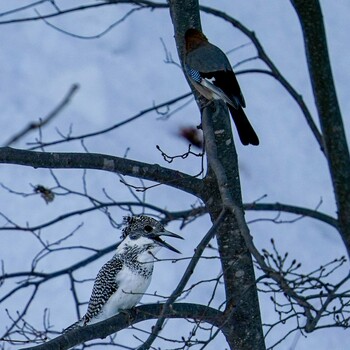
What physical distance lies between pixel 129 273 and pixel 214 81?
89cm

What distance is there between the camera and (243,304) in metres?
3.37

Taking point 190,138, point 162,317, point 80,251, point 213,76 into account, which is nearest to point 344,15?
point 190,138

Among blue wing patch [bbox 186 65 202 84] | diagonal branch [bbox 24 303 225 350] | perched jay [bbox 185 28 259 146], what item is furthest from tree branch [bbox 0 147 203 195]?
blue wing patch [bbox 186 65 202 84]

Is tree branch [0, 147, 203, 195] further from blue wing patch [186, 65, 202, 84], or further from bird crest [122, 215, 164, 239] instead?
blue wing patch [186, 65, 202, 84]

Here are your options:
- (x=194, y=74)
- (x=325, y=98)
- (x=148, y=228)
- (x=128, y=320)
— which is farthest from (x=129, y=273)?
(x=325, y=98)

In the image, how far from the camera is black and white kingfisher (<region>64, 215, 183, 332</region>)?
12.4ft

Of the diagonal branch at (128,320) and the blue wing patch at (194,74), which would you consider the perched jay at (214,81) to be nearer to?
the blue wing patch at (194,74)

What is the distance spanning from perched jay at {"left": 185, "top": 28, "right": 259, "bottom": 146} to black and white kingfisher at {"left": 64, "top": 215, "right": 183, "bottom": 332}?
1.82 ft

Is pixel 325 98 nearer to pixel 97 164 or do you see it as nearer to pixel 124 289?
pixel 97 164

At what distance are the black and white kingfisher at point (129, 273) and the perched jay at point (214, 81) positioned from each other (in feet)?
1.82

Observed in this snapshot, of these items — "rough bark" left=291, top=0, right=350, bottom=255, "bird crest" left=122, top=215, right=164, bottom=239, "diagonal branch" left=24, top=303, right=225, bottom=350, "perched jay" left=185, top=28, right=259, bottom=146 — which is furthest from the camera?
"perched jay" left=185, top=28, right=259, bottom=146

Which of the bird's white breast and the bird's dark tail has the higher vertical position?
the bird's dark tail

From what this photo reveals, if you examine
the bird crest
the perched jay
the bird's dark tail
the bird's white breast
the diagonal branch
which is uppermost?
the perched jay

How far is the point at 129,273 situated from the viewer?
3826mm
